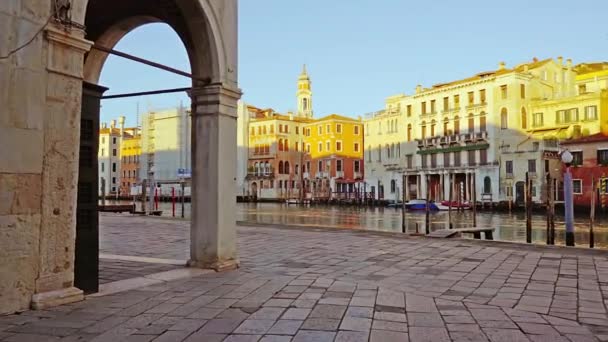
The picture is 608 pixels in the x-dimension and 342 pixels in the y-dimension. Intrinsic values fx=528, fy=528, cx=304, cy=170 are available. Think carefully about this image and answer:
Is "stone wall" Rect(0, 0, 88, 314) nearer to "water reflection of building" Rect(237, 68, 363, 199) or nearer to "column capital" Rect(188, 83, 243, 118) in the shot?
"column capital" Rect(188, 83, 243, 118)

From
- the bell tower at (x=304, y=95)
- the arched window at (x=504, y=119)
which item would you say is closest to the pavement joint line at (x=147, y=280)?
the arched window at (x=504, y=119)

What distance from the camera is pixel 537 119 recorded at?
42469 mm

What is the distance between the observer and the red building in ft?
121

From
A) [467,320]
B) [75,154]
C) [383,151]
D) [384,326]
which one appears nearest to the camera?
[384,326]

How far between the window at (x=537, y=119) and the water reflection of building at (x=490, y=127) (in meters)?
0.08

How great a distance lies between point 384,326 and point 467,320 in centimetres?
70

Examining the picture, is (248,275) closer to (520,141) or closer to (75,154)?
(75,154)

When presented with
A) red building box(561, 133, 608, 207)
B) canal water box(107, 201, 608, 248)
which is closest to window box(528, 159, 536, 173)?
red building box(561, 133, 608, 207)

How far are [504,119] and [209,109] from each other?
138 feet

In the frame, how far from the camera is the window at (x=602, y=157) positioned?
121ft

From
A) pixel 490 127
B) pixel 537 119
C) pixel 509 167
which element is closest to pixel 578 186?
pixel 509 167

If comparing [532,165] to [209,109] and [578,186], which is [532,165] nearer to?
[578,186]

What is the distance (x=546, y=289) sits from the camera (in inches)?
212

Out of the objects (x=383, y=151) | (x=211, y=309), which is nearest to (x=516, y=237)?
(x=211, y=309)
